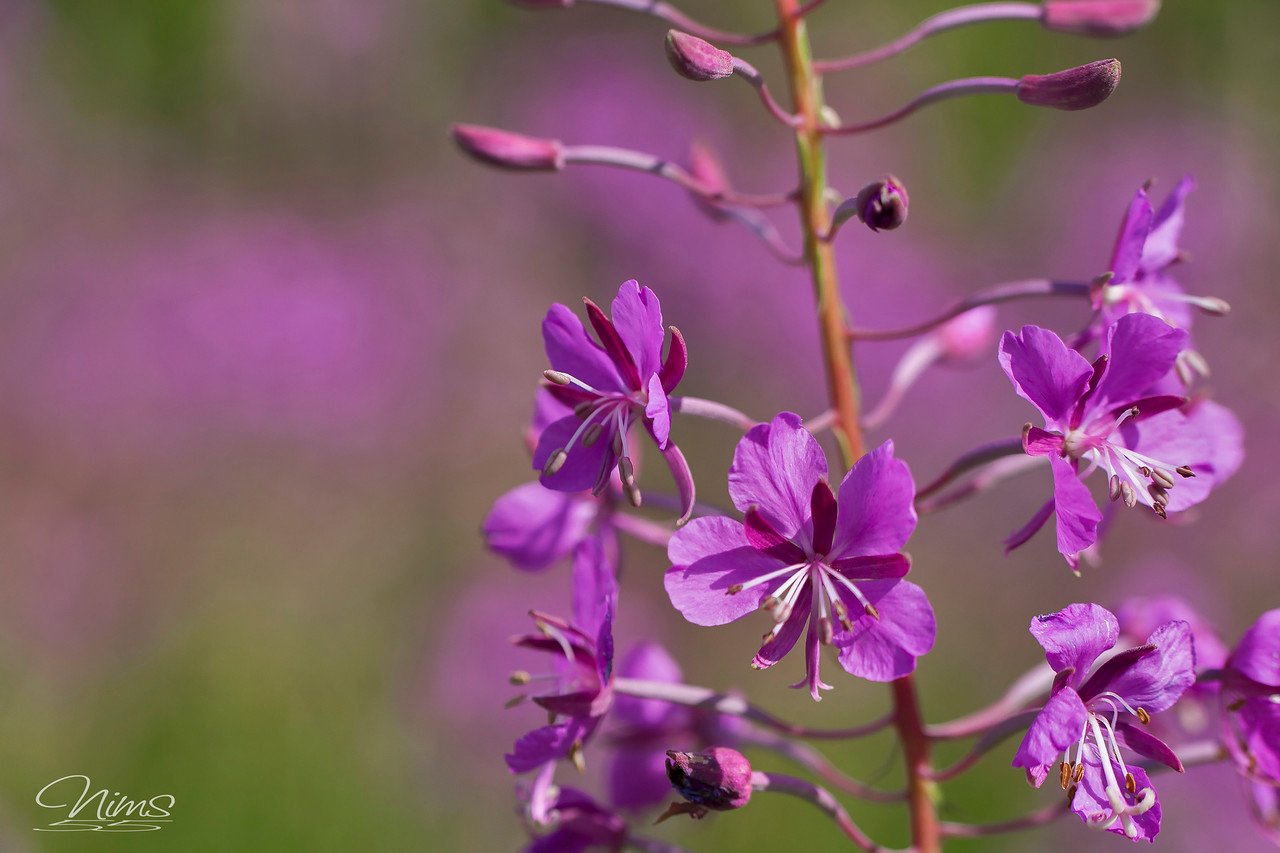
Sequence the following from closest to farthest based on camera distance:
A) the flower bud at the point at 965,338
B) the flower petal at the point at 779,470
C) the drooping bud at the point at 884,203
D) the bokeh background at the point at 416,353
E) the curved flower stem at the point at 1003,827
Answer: the flower petal at the point at 779,470, the drooping bud at the point at 884,203, the curved flower stem at the point at 1003,827, the flower bud at the point at 965,338, the bokeh background at the point at 416,353

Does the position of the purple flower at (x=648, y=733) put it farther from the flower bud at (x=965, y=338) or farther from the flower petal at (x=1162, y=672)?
the flower bud at (x=965, y=338)

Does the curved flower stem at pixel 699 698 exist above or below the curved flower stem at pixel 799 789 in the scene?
above

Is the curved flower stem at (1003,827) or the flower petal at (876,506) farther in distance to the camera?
the curved flower stem at (1003,827)

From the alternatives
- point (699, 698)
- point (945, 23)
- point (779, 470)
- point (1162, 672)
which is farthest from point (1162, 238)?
point (699, 698)

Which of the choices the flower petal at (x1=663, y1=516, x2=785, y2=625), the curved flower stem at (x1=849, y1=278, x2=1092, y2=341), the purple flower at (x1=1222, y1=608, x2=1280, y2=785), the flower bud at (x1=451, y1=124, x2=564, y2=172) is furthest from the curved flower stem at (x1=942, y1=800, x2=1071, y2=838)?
the flower bud at (x1=451, y1=124, x2=564, y2=172)

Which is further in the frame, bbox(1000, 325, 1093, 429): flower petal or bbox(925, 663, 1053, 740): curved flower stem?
bbox(925, 663, 1053, 740): curved flower stem

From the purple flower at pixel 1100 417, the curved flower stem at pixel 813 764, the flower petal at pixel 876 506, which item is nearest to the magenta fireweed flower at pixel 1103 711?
the purple flower at pixel 1100 417

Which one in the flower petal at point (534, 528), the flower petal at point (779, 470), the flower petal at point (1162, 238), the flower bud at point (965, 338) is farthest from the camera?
the flower bud at point (965, 338)

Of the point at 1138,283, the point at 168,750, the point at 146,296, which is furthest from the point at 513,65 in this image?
the point at 1138,283
